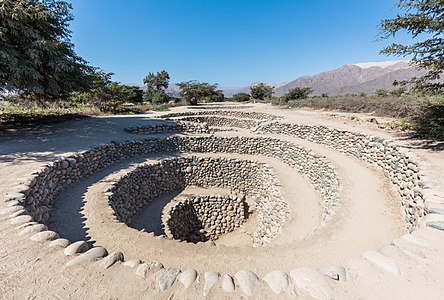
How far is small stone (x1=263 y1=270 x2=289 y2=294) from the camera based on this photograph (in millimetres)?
2104

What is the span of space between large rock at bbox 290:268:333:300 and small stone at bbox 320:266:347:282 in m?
0.09

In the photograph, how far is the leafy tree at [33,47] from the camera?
7809 millimetres

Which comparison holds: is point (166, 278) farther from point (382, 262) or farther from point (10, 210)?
point (10, 210)

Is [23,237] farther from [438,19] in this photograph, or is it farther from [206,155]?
[438,19]

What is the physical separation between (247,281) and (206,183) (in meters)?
8.96

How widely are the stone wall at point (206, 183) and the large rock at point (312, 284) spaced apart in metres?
5.06

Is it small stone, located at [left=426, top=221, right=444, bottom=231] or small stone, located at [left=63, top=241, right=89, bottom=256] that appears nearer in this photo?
small stone, located at [left=63, top=241, right=89, bottom=256]

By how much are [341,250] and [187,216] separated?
699 cm

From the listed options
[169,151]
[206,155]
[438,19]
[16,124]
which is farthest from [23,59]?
[438,19]

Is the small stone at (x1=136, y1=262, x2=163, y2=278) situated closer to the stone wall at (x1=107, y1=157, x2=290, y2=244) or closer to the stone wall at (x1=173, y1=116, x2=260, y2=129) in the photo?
the stone wall at (x1=107, y1=157, x2=290, y2=244)

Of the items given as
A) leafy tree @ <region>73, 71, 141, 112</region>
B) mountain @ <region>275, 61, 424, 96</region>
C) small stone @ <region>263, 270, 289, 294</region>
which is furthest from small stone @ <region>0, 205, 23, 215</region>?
mountain @ <region>275, 61, 424, 96</region>

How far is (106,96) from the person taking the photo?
64.7 ft

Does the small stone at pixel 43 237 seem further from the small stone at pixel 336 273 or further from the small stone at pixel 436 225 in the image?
the small stone at pixel 436 225

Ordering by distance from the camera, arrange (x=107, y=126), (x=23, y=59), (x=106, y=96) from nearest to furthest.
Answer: (x=23, y=59) < (x=107, y=126) < (x=106, y=96)
